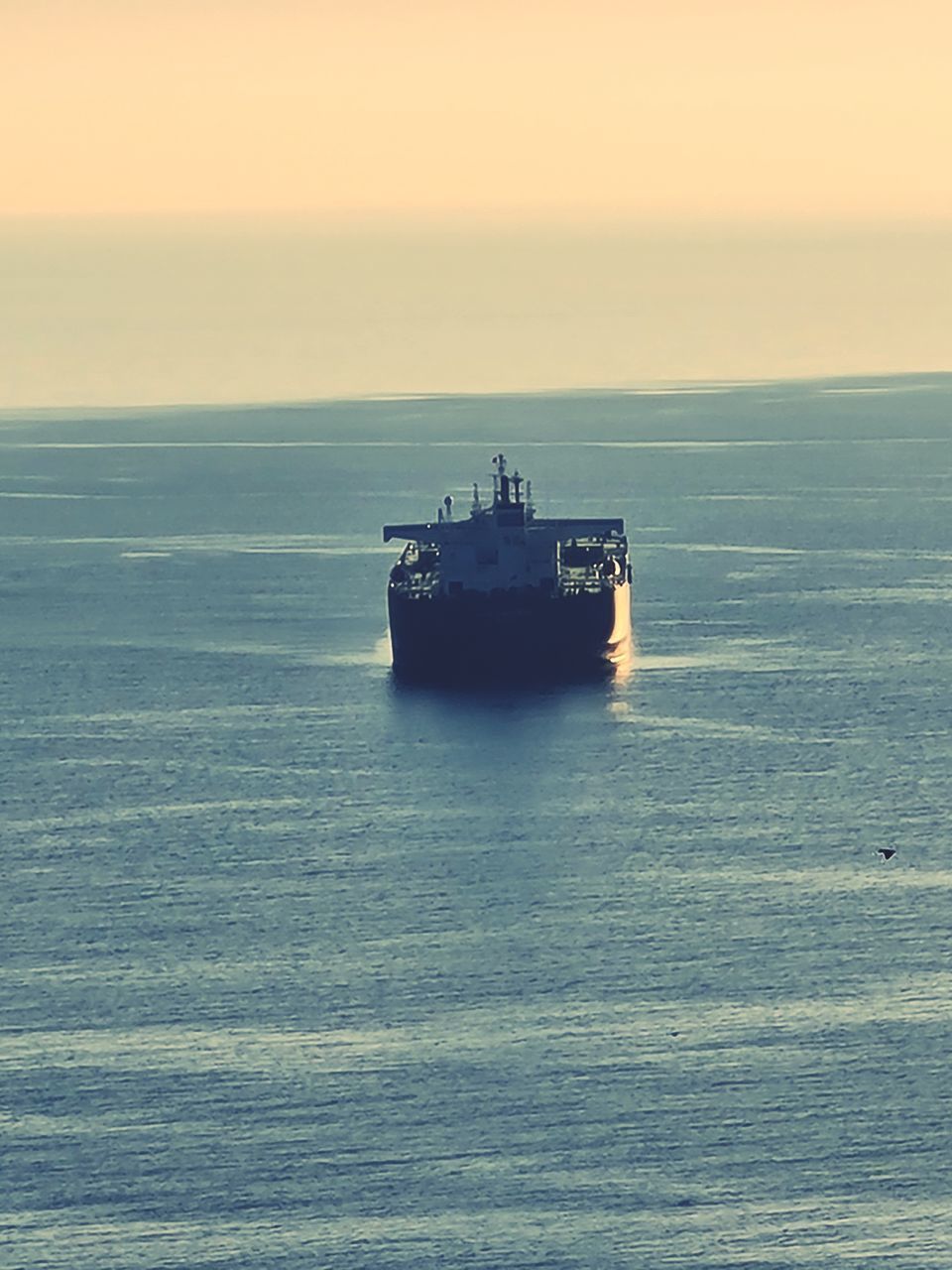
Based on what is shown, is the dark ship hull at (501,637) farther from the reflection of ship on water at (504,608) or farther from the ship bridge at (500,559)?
the ship bridge at (500,559)

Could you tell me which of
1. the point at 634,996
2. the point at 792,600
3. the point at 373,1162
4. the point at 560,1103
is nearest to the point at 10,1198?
the point at 373,1162

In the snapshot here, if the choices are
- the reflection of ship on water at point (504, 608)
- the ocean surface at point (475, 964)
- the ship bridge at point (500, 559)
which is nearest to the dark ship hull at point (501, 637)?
the reflection of ship on water at point (504, 608)

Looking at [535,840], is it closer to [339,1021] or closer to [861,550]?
[339,1021]

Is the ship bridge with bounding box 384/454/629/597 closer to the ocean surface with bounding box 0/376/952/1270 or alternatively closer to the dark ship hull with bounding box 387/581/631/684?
the dark ship hull with bounding box 387/581/631/684

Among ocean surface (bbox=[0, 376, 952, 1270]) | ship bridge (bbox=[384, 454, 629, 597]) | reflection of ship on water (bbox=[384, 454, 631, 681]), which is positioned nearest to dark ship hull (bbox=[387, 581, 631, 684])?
reflection of ship on water (bbox=[384, 454, 631, 681])

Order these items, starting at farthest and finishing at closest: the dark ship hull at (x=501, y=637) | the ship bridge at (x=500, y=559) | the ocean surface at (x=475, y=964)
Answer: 1. the ship bridge at (x=500, y=559)
2. the dark ship hull at (x=501, y=637)
3. the ocean surface at (x=475, y=964)
